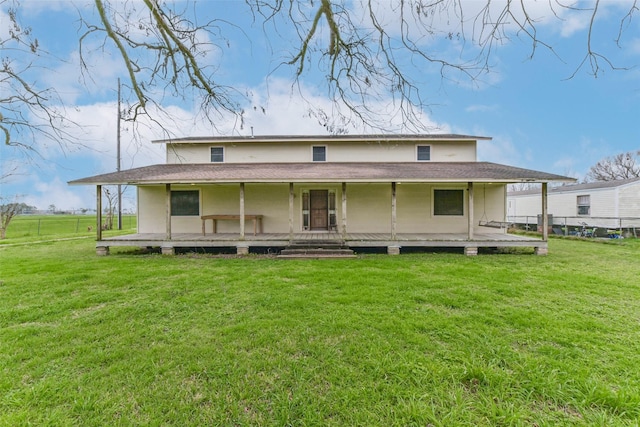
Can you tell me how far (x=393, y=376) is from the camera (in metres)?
2.62

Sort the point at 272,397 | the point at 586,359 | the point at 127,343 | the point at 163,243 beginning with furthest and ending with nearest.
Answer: the point at 163,243 < the point at 127,343 < the point at 586,359 < the point at 272,397

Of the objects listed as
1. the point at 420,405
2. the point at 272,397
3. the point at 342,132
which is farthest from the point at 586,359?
the point at 342,132

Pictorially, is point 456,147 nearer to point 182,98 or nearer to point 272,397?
point 182,98

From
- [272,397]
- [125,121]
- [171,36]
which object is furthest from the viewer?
[125,121]

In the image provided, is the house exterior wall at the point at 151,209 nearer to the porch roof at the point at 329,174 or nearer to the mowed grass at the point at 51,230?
the porch roof at the point at 329,174

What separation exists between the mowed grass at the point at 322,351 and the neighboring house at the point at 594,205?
1441cm

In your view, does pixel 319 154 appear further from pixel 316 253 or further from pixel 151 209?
pixel 151 209

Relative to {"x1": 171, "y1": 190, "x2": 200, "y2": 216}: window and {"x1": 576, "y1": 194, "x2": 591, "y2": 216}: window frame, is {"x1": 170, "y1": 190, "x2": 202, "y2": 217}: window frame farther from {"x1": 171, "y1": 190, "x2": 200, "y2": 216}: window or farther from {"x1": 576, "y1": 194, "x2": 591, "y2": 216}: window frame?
{"x1": 576, "y1": 194, "x2": 591, "y2": 216}: window frame

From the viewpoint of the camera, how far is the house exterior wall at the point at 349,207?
11.3 m

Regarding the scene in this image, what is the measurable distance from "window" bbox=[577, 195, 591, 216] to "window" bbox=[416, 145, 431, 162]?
511 inches

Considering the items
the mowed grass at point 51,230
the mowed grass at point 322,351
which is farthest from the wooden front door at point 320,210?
the mowed grass at point 51,230

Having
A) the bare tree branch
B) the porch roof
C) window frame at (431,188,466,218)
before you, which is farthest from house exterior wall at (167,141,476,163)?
the bare tree branch

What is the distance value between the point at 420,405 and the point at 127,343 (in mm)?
3321

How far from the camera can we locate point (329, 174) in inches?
380
